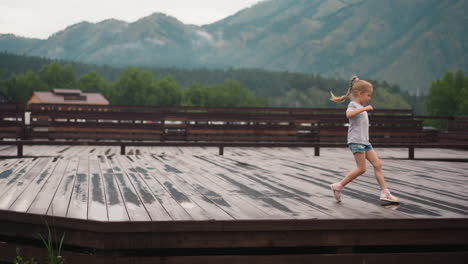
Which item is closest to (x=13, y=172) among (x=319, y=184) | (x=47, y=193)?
(x=47, y=193)

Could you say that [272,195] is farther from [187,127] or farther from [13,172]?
[187,127]

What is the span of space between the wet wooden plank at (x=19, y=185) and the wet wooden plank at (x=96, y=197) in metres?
0.77

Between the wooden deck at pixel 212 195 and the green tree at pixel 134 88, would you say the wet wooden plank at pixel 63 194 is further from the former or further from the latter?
the green tree at pixel 134 88

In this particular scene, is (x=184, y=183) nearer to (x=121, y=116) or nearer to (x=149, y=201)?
(x=149, y=201)

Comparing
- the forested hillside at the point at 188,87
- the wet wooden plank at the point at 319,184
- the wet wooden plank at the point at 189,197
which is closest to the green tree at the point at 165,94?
the forested hillside at the point at 188,87

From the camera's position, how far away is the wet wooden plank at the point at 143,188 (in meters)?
4.41

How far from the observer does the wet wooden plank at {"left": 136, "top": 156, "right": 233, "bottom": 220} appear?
14.4 ft

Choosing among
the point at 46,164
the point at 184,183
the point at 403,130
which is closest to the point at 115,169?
the point at 46,164

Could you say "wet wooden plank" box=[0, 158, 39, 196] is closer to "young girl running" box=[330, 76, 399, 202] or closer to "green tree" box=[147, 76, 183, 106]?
Answer: "young girl running" box=[330, 76, 399, 202]

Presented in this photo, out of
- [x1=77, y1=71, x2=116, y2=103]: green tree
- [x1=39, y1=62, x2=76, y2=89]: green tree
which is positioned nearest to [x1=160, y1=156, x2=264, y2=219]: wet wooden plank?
[x1=77, y1=71, x2=116, y2=103]: green tree

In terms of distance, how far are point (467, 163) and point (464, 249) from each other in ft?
23.1

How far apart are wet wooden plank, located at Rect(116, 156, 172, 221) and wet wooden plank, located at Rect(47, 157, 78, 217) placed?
29.9 inches

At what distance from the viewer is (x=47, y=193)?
555 cm

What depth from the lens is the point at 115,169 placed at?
8.28 metres
